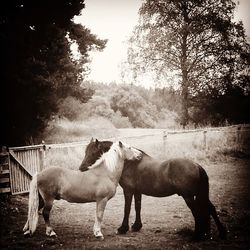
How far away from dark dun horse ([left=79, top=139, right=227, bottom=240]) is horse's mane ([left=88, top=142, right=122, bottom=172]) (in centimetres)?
6

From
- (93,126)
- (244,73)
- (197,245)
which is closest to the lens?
(197,245)

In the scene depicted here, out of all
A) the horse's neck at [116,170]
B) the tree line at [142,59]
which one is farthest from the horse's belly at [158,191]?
the tree line at [142,59]

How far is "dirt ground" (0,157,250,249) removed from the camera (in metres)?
3.87

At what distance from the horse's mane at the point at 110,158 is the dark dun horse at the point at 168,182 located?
2.3 inches

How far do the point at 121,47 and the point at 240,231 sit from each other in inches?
129

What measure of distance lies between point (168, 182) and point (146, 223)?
3.33 ft

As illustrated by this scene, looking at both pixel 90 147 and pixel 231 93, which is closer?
pixel 90 147

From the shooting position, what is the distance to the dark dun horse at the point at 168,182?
156 inches

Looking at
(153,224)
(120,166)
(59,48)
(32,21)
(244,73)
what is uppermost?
(32,21)

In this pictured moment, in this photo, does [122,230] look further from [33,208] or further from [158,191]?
[33,208]

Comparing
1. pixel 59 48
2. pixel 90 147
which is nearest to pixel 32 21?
pixel 59 48

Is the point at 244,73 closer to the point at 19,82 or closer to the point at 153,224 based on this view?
the point at 153,224

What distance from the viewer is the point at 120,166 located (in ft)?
13.9

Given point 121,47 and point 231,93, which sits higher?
point 121,47
